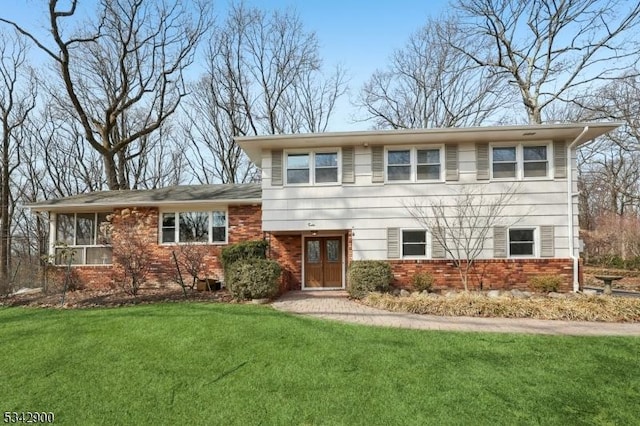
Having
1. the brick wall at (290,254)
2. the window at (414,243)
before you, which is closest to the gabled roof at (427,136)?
the window at (414,243)

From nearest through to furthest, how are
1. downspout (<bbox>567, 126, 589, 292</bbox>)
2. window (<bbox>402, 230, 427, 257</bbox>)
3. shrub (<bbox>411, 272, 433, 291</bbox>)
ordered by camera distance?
1. downspout (<bbox>567, 126, 589, 292</bbox>)
2. shrub (<bbox>411, 272, 433, 291</bbox>)
3. window (<bbox>402, 230, 427, 257</bbox>)

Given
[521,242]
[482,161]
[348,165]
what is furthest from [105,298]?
[521,242]

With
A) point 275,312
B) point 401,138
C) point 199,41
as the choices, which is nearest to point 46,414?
point 275,312

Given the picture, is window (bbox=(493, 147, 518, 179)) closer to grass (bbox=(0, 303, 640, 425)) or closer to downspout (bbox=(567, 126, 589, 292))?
downspout (bbox=(567, 126, 589, 292))

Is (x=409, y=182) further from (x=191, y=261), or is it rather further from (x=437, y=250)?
(x=191, y=261)

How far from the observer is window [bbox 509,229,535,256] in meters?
11.2

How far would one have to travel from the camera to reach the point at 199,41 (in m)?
21.1

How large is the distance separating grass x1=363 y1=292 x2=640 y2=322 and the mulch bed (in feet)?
16.8

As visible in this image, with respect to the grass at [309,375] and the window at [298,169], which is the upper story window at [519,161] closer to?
the window at [298,169]

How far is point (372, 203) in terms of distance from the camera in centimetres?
1159

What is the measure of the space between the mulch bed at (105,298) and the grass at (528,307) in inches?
202

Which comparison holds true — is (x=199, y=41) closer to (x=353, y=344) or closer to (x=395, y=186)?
(x=395, y=186)

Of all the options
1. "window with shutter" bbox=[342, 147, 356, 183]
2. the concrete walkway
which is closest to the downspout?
the concrete walkway

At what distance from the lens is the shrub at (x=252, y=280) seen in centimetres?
972
